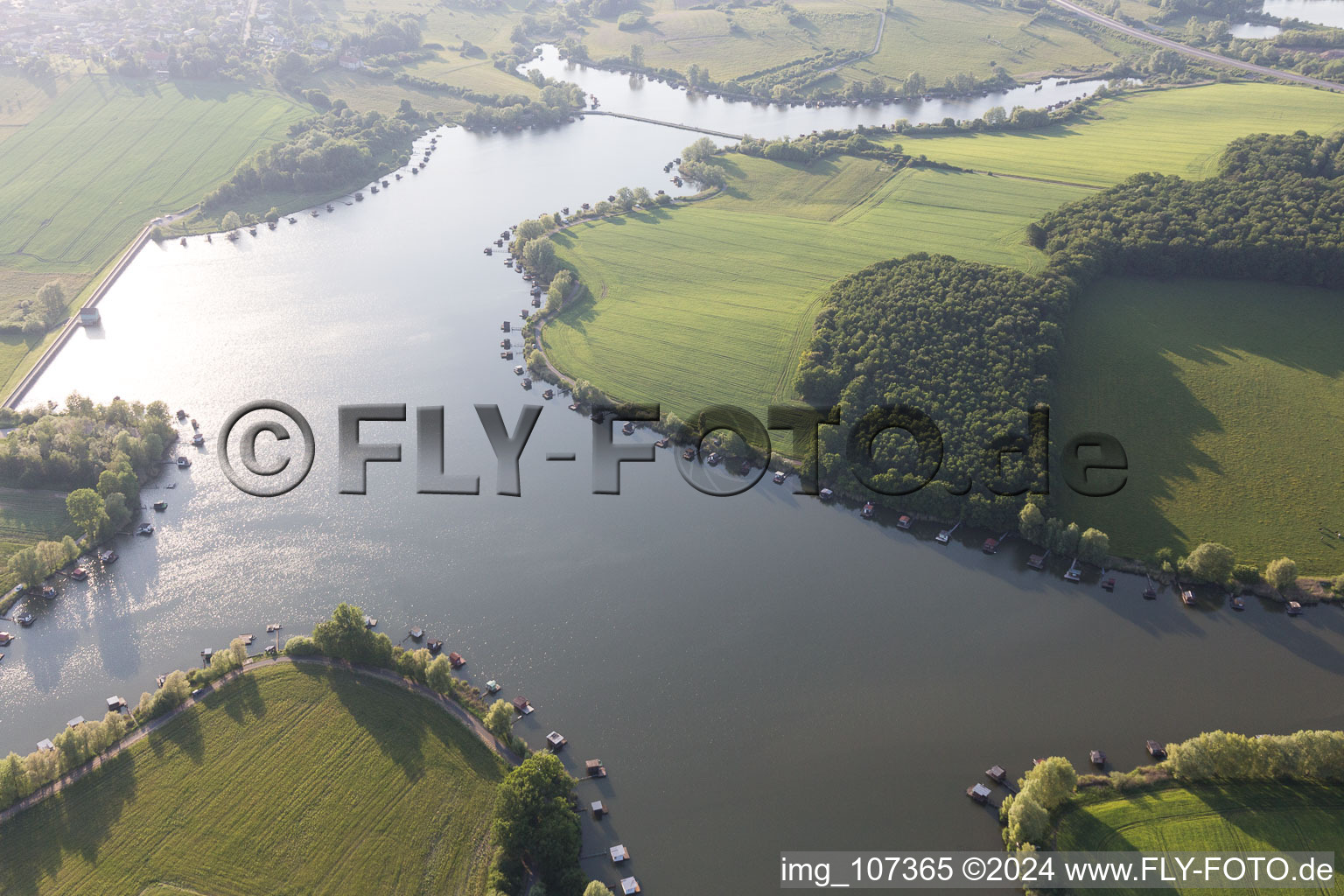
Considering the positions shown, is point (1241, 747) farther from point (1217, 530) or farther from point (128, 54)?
point (128, 54)

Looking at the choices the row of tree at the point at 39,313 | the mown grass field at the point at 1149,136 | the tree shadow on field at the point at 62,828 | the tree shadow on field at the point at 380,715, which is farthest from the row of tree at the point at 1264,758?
the row of tree at the point at 39,313

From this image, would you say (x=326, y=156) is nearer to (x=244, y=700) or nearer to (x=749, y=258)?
(x=749, y=258)

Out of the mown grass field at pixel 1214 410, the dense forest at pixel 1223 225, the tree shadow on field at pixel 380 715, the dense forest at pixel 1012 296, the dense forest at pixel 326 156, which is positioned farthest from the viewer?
the dense forest at pixel 326 156

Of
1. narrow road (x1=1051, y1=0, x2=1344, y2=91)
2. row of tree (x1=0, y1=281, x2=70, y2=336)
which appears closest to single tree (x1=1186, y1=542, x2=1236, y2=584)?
row of tree (x1=0, y1=281, x2=70, y2=336)

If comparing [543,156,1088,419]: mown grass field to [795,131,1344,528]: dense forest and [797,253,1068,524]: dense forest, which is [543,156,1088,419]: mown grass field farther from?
[795,131,1344,528]: dense forest

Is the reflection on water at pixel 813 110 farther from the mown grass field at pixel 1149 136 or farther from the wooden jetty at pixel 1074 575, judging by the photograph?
the wooden jetty at pixel 1074 575

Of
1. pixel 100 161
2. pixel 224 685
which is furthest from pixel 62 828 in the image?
pixel 100 161
